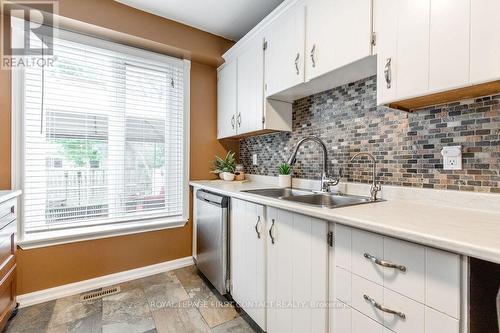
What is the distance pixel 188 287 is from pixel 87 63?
2.13 m

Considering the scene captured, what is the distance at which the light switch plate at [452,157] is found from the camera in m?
1.11

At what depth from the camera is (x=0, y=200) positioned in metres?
→ 1.33

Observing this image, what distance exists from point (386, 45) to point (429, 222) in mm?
796

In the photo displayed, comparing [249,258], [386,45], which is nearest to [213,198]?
[249,258]

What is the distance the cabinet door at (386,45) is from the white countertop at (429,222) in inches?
20.5

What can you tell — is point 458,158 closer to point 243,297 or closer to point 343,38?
point 343,38

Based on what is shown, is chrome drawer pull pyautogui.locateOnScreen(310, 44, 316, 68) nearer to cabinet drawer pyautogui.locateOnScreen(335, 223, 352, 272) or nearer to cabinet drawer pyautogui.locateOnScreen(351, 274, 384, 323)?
cabinet drawer pyautogui.locateOnScreen(335, 223, 352, 272)

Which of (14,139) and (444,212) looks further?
(14,139)

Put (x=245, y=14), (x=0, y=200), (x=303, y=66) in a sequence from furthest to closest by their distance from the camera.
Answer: (x=245, y=14) → (x=303, y=66) → (x=0, y=200)

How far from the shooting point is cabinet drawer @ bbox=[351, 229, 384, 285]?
85 centimetres

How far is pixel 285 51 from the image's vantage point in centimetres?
169

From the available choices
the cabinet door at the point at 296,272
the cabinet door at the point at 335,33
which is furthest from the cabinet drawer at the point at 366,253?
the cabinet door at the point at 335,33

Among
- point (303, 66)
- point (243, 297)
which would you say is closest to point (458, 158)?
point (303, 66)
